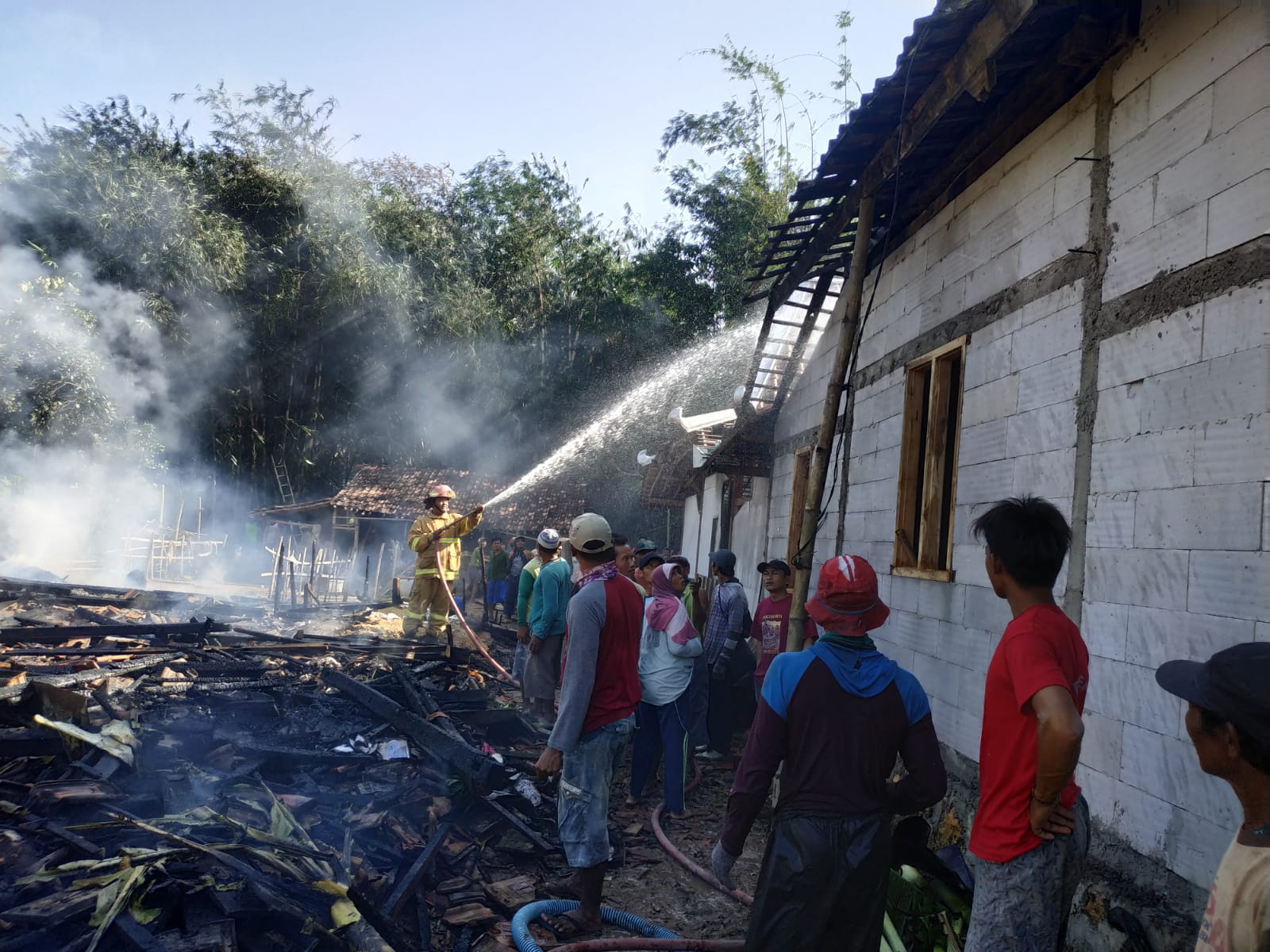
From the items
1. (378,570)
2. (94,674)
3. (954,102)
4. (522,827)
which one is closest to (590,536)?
(522,827)

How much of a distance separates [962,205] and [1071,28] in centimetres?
169


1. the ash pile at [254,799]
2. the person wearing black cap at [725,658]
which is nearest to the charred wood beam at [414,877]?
the ash pile at [254,799]

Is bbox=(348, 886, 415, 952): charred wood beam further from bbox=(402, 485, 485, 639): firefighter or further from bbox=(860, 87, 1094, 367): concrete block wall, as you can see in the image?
bbox=(402, 485, 485, 639): firefighter

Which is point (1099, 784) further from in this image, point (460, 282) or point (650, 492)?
point (460, 282)

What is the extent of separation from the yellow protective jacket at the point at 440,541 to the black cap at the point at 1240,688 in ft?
27.0

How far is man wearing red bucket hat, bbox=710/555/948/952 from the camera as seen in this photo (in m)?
2.67

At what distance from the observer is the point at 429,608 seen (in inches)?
413

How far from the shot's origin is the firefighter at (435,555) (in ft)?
31.7

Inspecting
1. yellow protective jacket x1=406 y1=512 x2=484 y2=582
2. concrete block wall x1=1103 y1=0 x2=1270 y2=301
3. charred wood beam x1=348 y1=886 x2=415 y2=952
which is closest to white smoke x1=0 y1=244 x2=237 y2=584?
yellow protective jacket x1=406 y1=512 x2=484 y2=582

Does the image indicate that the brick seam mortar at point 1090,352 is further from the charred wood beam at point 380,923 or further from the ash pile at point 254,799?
the charred wood beam at point 380,923

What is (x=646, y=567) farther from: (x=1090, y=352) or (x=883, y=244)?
(x=1090, y=352)

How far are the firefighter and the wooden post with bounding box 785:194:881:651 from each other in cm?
400

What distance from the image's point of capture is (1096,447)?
3938 millimetres

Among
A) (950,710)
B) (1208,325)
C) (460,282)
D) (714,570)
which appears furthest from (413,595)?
(460,282)
